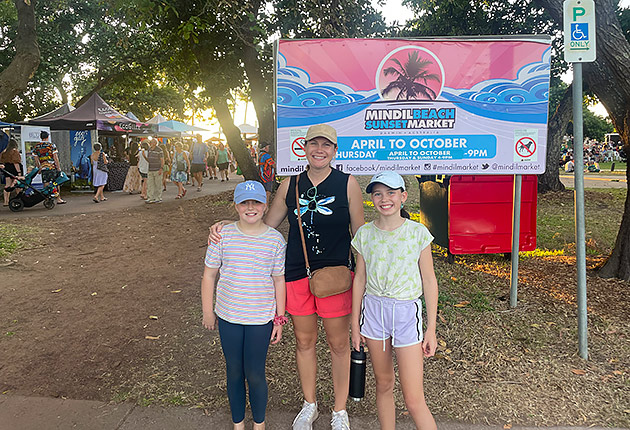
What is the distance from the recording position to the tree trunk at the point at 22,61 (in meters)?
9.55

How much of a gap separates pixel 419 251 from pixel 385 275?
214 mm

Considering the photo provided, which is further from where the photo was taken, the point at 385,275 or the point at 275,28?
the point at 275,28

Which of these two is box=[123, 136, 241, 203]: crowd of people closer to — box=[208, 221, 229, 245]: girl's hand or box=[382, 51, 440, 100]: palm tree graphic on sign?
box=[382, 51, 440, 100]: palm tree graphic on sign

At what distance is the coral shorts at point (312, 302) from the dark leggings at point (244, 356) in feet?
0.68

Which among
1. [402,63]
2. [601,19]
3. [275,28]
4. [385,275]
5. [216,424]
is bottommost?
[216,424]

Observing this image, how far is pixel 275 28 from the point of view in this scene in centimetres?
990

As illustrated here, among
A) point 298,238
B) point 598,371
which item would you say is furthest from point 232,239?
point 598,371

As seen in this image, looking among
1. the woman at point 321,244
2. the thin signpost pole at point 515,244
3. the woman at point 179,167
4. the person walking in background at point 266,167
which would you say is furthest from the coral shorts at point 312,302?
the woman at point 179,167

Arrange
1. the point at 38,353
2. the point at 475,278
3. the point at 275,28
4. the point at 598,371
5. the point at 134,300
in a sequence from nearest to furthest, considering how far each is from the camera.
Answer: the point at 598,371 < the point at 38,353 < the point at 134,300 < the point at 475,278 < the point at 275,28

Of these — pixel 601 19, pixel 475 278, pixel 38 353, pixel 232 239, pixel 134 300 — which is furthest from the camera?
pixel 475 278

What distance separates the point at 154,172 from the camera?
44.8 feet

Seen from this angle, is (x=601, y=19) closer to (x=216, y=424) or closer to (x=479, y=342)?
(x=479, y=342)

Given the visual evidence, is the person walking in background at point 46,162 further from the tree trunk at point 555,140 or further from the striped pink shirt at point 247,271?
the tree trunk at point 555,140

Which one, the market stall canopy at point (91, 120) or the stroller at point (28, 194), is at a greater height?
the market stall canopy at point (91, 120)
